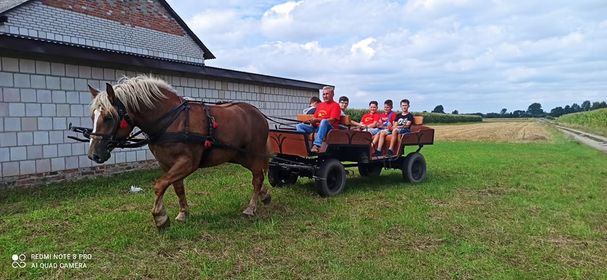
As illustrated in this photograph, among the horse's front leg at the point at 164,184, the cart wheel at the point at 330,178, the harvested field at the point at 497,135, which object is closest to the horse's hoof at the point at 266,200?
the cart wheel at the point at 330,178

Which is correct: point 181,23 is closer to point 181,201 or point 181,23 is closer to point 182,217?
point 181,201

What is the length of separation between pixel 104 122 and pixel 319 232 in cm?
246

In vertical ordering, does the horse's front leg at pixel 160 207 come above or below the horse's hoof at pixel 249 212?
above

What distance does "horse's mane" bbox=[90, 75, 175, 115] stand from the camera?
13.4ft

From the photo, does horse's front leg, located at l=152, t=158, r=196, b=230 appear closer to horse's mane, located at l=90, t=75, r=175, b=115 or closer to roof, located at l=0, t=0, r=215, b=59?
horse's mane, located at l=90, t=75, r=175, b=115

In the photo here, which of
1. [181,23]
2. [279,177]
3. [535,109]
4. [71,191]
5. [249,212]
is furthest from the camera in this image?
[535,109]

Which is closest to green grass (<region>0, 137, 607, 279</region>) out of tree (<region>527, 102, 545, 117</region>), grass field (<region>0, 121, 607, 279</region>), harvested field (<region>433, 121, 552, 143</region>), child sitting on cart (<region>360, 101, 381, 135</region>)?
grass field (<region>0, 121, 607, 279</region>)

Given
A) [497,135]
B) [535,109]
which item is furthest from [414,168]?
[535,109]

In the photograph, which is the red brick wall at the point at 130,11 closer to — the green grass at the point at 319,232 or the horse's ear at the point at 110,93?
the green grass at the point at 319,232

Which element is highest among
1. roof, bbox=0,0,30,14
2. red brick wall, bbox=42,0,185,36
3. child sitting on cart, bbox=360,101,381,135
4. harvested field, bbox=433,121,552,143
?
red brick wall, bbox=42,0,185,36

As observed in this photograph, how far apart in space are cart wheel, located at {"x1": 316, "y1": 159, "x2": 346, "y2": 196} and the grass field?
0.73 feet

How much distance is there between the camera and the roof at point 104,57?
666 centimetres

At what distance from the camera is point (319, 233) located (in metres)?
→ 4.65

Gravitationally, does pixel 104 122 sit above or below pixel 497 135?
above
